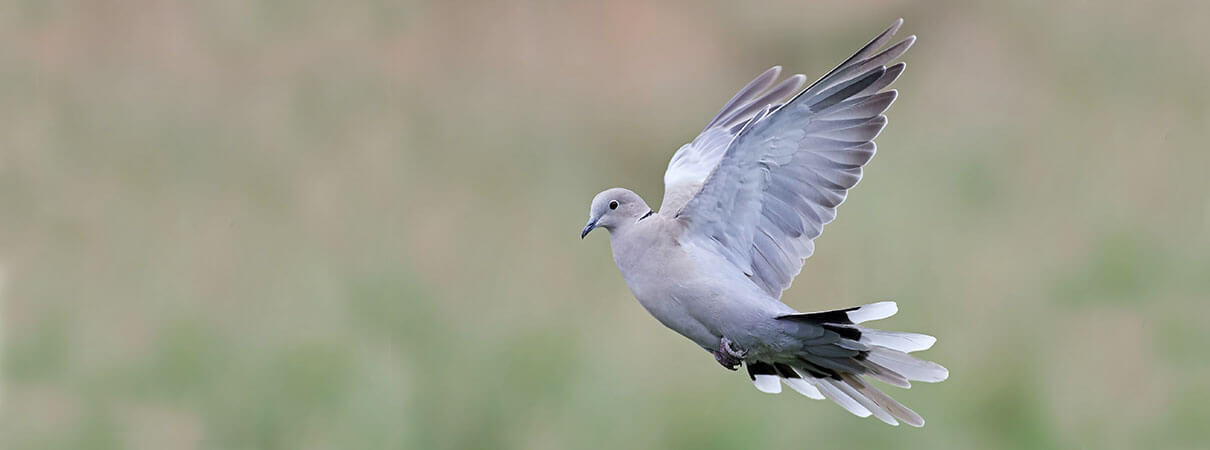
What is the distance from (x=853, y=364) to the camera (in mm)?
1813

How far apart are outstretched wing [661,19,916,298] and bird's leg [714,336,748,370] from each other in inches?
6.3

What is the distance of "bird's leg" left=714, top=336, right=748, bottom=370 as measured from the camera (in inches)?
65.3

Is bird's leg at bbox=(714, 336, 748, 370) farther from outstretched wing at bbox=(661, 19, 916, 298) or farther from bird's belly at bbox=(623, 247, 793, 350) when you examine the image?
outstretched wing at bbox=(661, 19, 916, 298)

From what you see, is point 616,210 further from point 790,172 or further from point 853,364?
point 853,364

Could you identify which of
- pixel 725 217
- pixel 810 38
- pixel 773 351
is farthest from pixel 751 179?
pixel 810 38

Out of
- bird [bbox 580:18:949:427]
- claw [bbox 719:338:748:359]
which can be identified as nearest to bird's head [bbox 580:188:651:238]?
bird [bbox 580:18:949:427]

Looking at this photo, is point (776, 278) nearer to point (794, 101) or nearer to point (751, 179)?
point (751, 179)

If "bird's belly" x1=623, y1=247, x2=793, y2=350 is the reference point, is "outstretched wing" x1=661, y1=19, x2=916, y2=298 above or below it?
above

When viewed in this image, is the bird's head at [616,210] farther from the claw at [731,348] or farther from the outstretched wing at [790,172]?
the claw at [731,348]

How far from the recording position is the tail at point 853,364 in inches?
64.6

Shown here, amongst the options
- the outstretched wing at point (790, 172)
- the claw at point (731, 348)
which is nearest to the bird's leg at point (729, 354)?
the claw at point (731, 348)

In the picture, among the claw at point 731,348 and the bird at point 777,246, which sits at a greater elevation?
the bird at point 777,246

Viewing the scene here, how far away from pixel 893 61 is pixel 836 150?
0.17 meters

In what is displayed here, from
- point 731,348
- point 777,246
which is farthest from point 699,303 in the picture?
point 777,246
